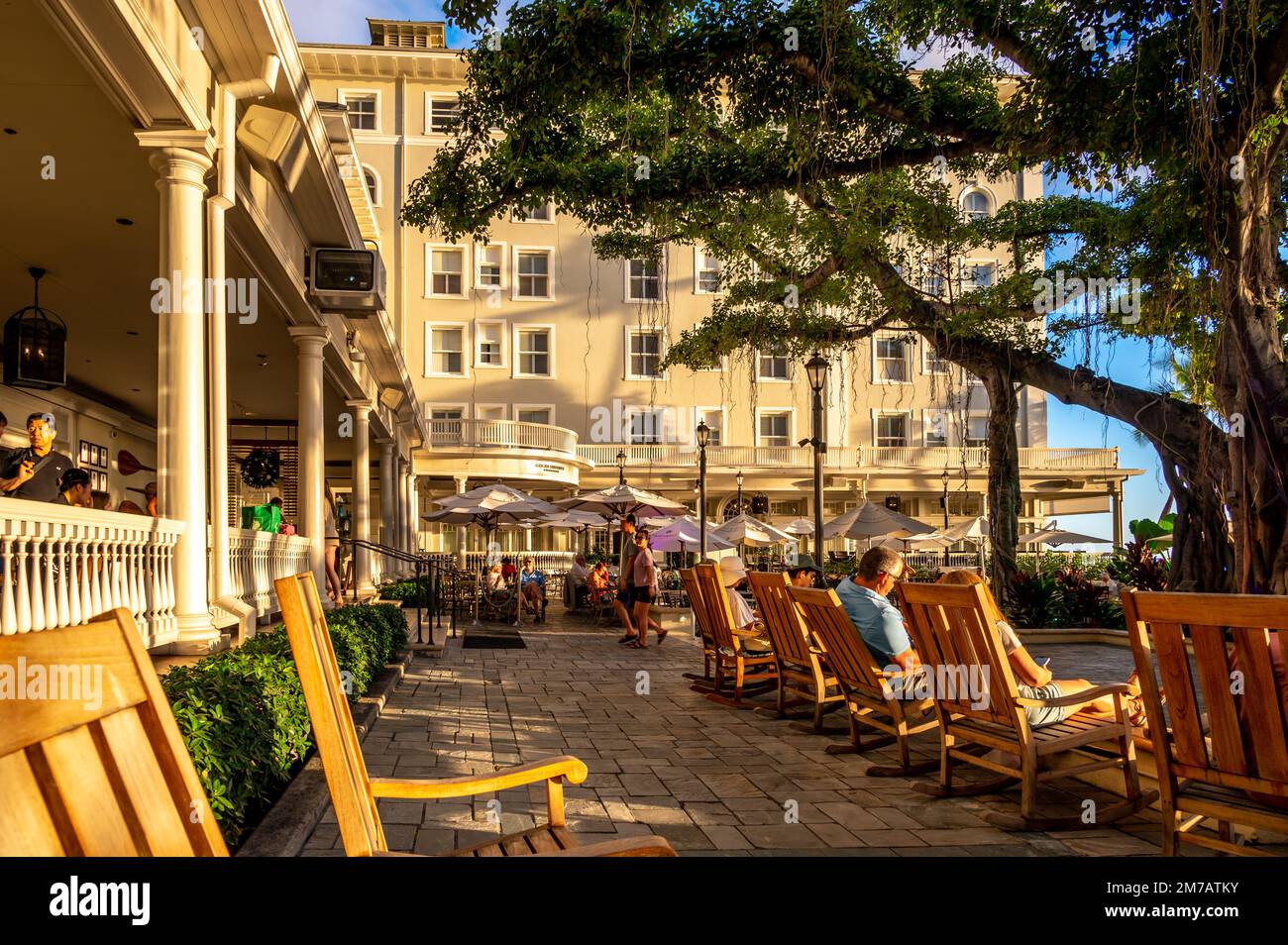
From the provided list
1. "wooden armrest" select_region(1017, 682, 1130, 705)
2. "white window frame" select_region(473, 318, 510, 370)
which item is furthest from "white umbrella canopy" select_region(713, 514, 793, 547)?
"wooden armrest" select_region(1017, 682, 1130, 705)

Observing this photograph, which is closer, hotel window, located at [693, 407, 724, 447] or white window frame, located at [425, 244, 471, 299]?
white window frame, located at [425, 244, 471, 299]

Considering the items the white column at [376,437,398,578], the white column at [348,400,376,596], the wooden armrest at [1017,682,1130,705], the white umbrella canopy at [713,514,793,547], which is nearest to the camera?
the wooden armrest at [1017,682,1130,705]

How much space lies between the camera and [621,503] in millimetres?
19641

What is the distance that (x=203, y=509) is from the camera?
623 centimetres

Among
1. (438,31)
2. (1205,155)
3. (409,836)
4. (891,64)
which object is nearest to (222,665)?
(409,836)

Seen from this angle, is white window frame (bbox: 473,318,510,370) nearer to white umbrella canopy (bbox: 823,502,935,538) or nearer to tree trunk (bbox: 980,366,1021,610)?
white umbrella canopy (bbox: 823,502,935,538)

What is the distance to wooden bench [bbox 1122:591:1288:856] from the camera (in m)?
2.83

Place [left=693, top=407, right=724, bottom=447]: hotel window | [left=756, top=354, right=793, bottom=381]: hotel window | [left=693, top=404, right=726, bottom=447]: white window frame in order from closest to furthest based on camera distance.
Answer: [left=693, top=404, right=726, bottom=447]: white window frame < [left=693, top=407, right=724, bottom=447]: hotel window < [left=756, top=354, right=793, bottom=381]: hotel window

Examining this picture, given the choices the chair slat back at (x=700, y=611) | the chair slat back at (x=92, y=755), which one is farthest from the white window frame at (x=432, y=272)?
the chair slat back at (x=92, y=755)

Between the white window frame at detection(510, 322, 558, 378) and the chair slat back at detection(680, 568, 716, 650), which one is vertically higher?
the white window frame at detection(510, 322, 558, 378)

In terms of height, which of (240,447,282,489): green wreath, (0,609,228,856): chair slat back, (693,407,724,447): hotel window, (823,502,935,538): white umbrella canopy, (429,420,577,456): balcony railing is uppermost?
(693,407,724,447): hotel window

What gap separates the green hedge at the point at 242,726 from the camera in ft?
10.7
